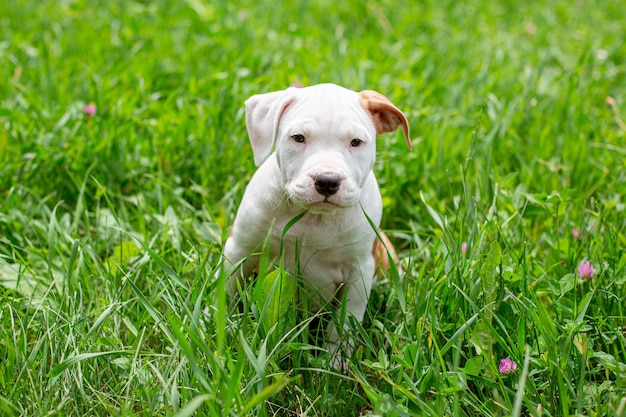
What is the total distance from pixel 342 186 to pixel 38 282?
4.51 feet

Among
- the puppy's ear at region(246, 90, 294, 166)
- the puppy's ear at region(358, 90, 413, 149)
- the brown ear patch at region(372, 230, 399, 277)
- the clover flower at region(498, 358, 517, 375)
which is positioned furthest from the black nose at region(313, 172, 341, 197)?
the clover flower at region(498, 358, 517, 375)

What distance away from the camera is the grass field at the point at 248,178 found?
256 cm

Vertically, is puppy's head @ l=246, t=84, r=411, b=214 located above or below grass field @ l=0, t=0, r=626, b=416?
above

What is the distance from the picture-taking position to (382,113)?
117 inches

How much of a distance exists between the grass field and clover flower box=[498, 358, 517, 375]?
0.02 m

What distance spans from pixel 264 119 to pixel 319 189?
1.56 ft

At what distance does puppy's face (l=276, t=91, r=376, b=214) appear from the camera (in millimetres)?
2566

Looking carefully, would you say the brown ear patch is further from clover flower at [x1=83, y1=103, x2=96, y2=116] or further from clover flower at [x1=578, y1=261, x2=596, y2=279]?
clover flower at [x1=83, y1=103, x2=96, y2=116]

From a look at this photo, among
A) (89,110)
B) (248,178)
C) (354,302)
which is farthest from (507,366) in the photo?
(89,110)

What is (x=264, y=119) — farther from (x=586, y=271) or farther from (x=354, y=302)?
(x=586, y=271)

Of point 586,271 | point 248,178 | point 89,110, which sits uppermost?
point 89,110

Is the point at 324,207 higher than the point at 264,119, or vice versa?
the point at 264,119

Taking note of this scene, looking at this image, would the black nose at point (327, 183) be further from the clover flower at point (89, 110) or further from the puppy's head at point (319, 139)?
the clover flower at point (89, 110)

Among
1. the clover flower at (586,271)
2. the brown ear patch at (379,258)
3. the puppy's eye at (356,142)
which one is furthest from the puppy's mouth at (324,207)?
the clover flower at (586,271)
